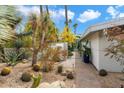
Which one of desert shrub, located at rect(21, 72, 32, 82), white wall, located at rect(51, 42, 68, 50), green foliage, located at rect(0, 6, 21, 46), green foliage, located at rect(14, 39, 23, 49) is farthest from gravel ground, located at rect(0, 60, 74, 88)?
green foliage, located at rect(0, 6, 21, 46)

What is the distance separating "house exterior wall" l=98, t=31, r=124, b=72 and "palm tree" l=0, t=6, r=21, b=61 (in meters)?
1.65

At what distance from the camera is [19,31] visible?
4.61 metres

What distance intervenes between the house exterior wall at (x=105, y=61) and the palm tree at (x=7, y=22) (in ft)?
5.40

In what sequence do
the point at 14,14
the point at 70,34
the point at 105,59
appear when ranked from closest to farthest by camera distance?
1. the point at 14,14
2. the point at 70,34
3. the point at 105,59

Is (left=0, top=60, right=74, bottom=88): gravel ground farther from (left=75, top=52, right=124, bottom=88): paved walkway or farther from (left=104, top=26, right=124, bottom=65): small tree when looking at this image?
(left=104, top=26, right=124, bottom=65): small tree

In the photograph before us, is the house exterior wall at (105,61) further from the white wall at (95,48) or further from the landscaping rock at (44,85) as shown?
the landscaping rock at (44,85)

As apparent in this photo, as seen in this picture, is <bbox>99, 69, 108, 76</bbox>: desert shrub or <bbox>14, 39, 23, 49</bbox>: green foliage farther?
<bbox>99, 69, 108, 76</bbox>: desert shrub

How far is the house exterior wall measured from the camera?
17.1 feet

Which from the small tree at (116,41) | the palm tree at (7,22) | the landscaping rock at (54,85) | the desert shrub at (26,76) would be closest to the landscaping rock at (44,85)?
the landscaping rock at (54,85)

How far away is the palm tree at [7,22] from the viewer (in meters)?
4.02
